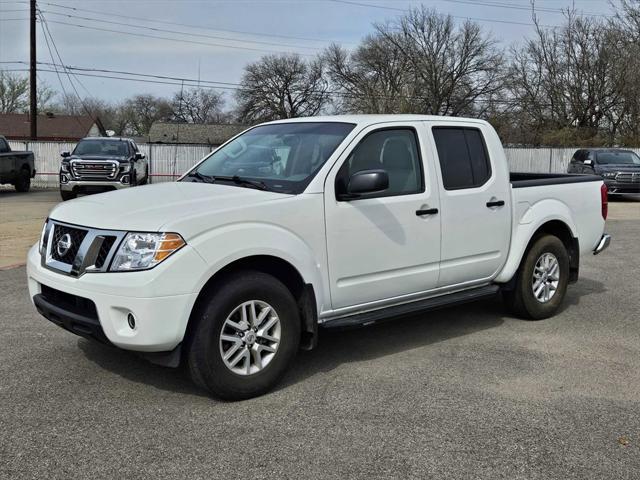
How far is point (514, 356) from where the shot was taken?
5.11 meters

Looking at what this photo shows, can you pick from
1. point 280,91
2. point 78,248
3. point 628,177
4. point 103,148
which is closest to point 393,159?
point 78,248

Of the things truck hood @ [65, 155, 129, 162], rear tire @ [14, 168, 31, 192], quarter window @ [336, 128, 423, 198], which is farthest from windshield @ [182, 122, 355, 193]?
rear tire @ [14, 168, 31, 192]

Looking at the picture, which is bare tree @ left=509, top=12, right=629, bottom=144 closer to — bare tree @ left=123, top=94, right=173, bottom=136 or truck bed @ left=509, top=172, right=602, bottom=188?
truck bed @ left=509, top=172, right=602, bottom=188

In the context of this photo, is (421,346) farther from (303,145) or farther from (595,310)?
(595,310)

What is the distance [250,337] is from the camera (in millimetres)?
4098

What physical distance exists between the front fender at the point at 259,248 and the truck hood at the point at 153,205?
0.16 m

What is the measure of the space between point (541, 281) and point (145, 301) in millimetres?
4031

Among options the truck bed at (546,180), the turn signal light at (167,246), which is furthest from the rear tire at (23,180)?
the turn signal light at (167,246)

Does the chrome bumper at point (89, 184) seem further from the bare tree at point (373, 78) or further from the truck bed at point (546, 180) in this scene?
the bare tree at point (373, 78)

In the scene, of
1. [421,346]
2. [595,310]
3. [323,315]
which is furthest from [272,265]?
[595,310]

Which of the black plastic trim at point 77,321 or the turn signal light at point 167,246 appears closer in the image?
the turn signal light at point 167,246

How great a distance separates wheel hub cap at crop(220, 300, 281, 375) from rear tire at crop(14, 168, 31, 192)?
798 inches

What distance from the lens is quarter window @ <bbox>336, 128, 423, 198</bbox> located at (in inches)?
187

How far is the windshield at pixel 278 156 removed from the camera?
15.1ft
